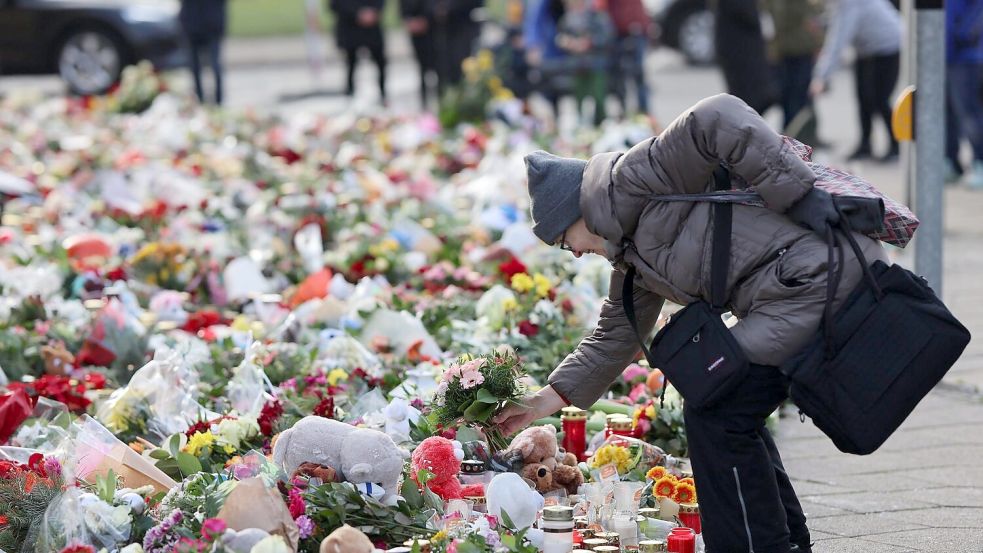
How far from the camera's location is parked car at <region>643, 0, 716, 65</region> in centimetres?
1975

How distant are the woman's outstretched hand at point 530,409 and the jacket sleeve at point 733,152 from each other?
727 millimetres

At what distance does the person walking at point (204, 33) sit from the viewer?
1365 cm

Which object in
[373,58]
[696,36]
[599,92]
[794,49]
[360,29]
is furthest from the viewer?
[696,36]

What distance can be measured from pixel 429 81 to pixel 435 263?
7.61 metres

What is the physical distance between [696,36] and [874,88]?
8701 mm

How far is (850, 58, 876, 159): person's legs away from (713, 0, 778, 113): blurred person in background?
140 centimetres

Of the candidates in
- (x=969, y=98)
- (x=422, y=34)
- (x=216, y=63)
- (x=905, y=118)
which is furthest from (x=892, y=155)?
(x=216, y=63)

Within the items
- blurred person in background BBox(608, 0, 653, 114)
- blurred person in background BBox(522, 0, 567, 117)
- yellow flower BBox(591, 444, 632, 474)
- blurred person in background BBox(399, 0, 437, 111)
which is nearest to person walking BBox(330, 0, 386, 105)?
blurred person in background BBox(399, 0, 437, 111)

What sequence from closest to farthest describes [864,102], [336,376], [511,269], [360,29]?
[336,376] → [511,269] → [864,102] → [360,29]

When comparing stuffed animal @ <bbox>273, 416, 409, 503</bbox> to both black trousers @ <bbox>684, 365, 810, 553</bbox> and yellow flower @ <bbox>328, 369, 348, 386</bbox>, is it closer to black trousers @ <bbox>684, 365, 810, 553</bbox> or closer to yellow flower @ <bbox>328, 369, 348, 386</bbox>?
black trousers @ <bbox>684, 365, 810, 553</bbox>

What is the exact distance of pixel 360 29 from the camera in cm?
1349

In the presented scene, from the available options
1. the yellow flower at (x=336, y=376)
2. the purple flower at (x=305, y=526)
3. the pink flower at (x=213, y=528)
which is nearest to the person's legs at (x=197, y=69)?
the yellow flower at (x=336, y=376)

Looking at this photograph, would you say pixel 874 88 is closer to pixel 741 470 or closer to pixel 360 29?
pixel 360 29

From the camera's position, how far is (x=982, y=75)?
1002 centimetres
